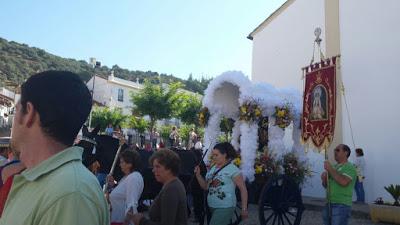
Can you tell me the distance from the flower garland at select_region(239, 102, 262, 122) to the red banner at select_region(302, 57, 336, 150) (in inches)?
39.6

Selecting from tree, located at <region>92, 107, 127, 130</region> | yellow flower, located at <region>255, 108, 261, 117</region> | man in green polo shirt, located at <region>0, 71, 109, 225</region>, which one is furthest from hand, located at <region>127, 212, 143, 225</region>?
tree, located at <region>92, 107, 127, 130</region>

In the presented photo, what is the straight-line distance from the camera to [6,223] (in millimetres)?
1297

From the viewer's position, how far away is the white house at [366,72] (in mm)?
11555

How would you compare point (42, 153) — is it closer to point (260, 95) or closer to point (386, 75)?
point (260, 95)

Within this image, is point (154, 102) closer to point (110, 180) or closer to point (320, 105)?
point (320, 105)

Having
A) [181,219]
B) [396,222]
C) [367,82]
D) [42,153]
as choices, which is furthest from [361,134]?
[42,153]

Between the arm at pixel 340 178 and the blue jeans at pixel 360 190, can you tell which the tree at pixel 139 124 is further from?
the arm at pixel 340 178

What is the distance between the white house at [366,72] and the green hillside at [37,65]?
59259 mm

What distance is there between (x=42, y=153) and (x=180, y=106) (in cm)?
3190

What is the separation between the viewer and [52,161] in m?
1.38

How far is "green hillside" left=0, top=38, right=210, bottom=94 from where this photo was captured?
75562 mm

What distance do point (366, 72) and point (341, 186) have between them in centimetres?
776

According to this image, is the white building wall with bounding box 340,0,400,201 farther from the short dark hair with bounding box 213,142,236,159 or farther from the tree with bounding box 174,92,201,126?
the tree with bounding box 174,92,201,126

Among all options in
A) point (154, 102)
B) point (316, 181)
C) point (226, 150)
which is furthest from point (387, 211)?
point (154, 102)
